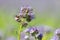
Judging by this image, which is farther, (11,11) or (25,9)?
(11,11)

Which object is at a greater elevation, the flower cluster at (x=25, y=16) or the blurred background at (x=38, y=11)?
the blurred background at (x=38, y=11)

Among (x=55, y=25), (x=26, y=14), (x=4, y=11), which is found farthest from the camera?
(x=4, y=11)

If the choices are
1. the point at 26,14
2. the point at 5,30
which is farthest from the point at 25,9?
the point at 5,30

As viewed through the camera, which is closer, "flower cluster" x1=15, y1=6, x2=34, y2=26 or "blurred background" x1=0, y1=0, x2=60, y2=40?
"flower cluster" x1=15, y1=6, x2=34, y2=26

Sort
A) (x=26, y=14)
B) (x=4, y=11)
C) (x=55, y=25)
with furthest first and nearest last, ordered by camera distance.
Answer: (x=4, y=11) → (x=55, y=25) → (x=26, y=14)

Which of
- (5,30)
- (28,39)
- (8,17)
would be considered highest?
(8,17)

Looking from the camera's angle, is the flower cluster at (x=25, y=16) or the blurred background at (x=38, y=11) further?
the blurred background at (x=38, y=11)

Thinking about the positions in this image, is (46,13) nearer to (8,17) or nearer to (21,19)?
(8,17)

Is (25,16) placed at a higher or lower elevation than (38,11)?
lower

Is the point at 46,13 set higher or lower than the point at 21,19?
higher

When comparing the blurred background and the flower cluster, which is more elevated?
the blurred background

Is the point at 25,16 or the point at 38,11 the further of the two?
the point at 38,11
